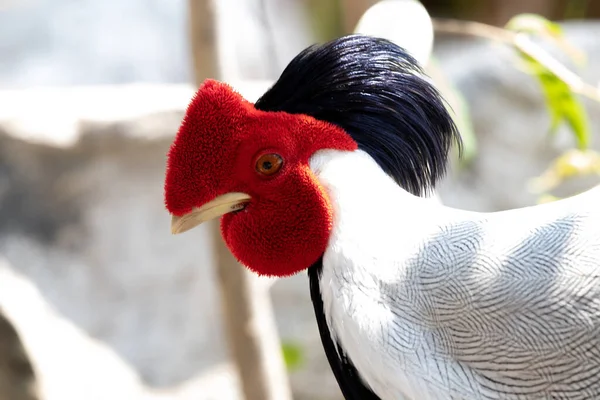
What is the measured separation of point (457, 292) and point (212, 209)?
28 centimetres

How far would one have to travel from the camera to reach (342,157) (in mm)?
824

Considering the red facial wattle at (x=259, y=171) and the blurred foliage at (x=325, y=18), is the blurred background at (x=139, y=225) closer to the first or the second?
the blurred foliage at (x=325, y=18)

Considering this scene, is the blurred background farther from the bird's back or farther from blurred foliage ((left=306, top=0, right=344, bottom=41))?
the bird's back

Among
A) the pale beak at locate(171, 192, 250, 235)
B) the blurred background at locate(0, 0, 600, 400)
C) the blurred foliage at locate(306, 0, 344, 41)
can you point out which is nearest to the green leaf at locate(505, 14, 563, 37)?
the blurred background at locate(0, 0, 600, 400)

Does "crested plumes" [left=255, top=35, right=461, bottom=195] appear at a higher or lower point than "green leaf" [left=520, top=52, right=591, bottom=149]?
lower

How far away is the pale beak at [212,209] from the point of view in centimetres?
85

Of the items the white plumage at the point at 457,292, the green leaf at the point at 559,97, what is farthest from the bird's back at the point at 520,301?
the green leaf at the point at 559,97

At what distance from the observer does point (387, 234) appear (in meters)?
0.79

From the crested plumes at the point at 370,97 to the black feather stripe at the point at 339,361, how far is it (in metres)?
0.14

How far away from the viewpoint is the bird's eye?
0.83m

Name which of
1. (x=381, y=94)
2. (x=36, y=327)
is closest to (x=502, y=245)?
(x=381, y=94)

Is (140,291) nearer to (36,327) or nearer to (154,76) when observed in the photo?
(36,327)

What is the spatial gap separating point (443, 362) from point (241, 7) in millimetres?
3291

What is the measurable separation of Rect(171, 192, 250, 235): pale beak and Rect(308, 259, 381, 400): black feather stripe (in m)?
0.11
